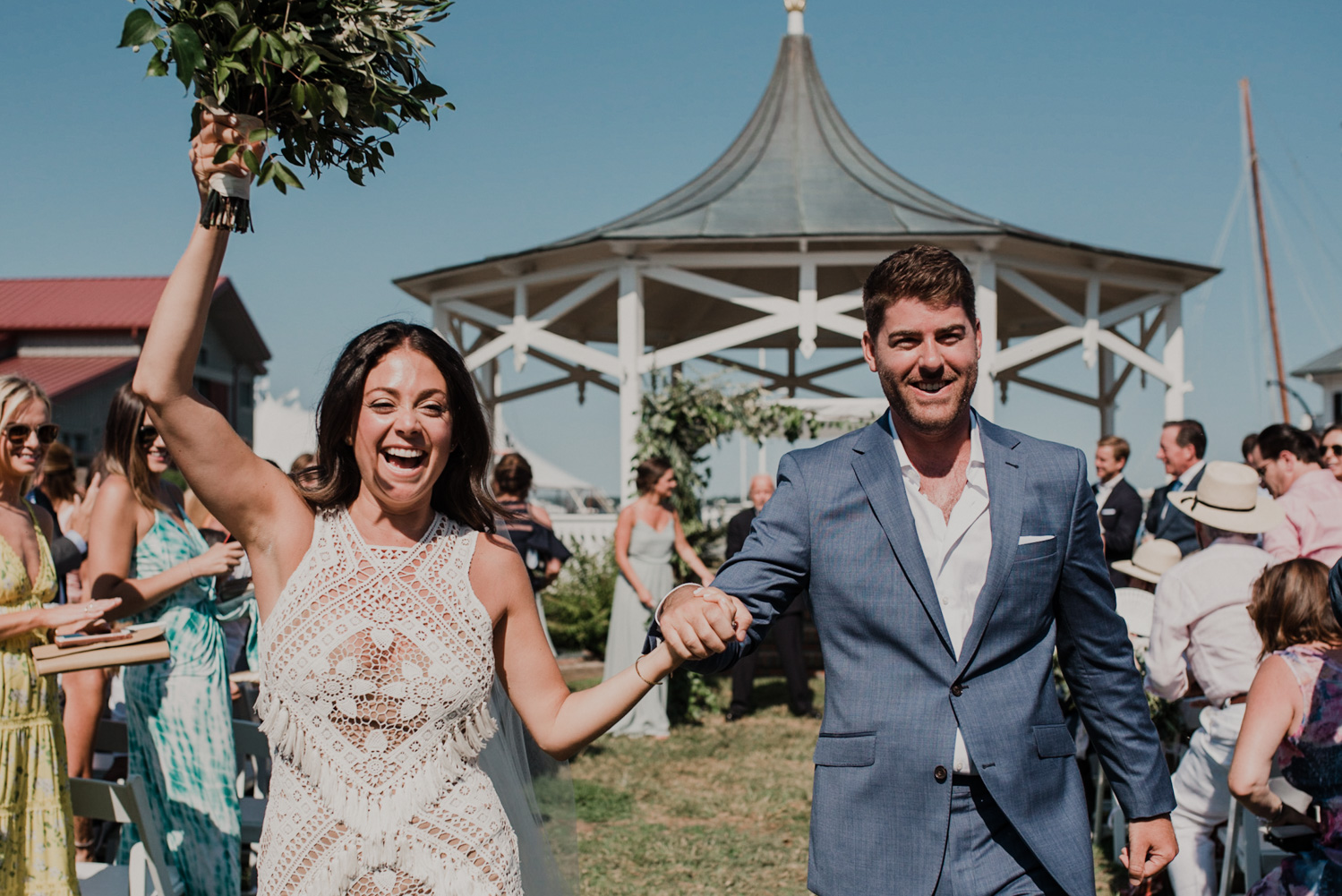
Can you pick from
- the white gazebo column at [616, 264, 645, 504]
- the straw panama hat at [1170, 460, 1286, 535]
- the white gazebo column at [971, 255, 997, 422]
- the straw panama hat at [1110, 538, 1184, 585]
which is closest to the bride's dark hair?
the straw panama hat at [1170, 460, 1286, 535]

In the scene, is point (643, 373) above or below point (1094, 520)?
above

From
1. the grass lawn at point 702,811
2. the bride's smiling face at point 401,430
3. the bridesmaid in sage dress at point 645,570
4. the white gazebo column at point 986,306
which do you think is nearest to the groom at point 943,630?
the bride's smiling face at point 401,430

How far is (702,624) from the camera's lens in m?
2.51

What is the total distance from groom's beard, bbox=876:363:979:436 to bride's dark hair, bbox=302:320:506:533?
102cm

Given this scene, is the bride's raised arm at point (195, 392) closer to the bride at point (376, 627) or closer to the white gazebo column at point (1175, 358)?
the bride at point (376, 627)

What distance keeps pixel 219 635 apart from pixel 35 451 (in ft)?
3.95

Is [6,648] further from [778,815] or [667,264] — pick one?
[667,264]

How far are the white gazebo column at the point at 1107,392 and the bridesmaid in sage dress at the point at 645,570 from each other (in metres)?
9.87

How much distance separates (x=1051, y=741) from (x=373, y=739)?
5.19 ft

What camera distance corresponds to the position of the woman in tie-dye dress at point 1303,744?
11.6 feet

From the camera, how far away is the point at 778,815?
7.11 m

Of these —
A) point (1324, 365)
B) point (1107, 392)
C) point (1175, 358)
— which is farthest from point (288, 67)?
point (1324, 365)

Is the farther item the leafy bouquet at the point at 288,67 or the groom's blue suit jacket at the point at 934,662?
the groom's blue suit jacket at the point at 934,662

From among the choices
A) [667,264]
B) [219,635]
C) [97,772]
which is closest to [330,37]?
[219,635]
